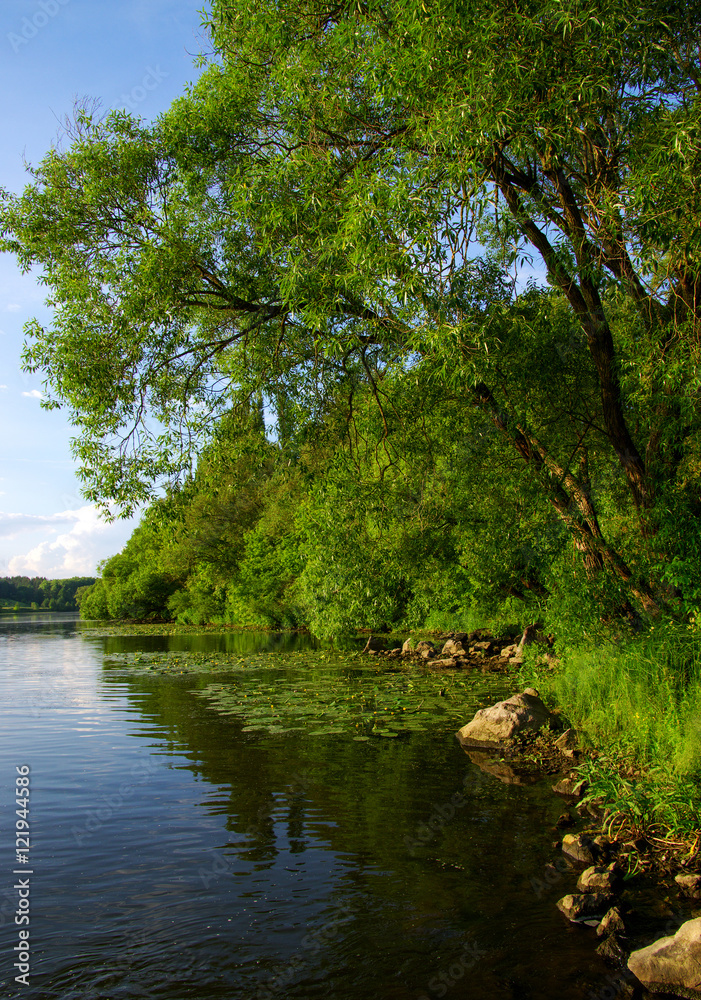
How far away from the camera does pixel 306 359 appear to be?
1270 cm

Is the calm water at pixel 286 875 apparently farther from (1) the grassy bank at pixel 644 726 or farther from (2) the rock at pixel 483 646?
(2) the rock at pixel 483 646

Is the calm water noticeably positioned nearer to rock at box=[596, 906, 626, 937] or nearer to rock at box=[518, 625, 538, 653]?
rock at box=[596, 906, 626, 937]

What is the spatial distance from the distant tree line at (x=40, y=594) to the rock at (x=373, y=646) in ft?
365

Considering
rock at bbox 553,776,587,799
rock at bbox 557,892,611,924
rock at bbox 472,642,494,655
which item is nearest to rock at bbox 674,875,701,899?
rock at bbox 557,892,611,924

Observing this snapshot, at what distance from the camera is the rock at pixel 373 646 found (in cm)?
2769

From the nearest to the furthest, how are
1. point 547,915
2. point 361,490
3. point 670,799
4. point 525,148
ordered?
point 547,915 < point 670,799 < point 525,148 < point 361,490

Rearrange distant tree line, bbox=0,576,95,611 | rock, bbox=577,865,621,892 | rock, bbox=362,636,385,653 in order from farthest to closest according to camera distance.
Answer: distant tree line, bbox=0,576,95,611 → rock, bbox=362,636,385,653 → rock, bbox=577,865,621,892

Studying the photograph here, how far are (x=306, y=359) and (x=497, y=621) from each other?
Answer: 1862 cm

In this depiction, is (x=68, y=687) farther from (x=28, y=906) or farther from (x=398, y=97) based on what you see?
(x=398, y=97)

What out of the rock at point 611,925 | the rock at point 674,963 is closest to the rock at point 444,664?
the rock at point 611,925

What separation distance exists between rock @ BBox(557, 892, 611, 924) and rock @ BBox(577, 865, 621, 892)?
0.18 m

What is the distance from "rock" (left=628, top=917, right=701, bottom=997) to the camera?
461 cm

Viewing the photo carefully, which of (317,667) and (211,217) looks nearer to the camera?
(211,217)

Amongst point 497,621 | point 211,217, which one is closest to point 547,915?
point 211,217
